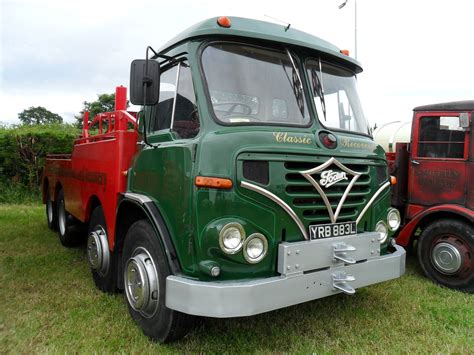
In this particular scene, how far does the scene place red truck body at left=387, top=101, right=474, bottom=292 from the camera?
180 inches

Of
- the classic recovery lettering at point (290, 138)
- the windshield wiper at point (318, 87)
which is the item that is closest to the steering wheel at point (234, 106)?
the classic recovery lettering at point (290, 138)

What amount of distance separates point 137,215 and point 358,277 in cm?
197

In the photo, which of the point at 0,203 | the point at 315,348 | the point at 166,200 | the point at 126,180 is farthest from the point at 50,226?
the point at 315,348

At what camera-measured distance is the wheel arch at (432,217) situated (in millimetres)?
4570

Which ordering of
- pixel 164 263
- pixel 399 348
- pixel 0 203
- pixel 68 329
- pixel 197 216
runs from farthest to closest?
pixel 0 203 → pixel 68 329 → pixel 399 348 → pixel 164 263 → pixel 197 216

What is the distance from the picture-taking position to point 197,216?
8.48 feet

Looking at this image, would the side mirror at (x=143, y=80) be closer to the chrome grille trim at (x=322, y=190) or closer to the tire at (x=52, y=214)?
the chrome grille trim at (x=322, y=190)

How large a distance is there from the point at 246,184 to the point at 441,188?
3477 millimetres

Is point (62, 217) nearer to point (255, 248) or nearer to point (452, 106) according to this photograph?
point (255, 248)

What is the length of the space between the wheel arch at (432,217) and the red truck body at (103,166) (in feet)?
11.9

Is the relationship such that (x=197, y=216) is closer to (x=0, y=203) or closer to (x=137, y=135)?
(x=137, y=135)

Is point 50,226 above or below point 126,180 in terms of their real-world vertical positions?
below

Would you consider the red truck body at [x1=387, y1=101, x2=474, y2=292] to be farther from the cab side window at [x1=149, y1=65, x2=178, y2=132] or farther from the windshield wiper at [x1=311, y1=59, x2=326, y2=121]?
the cab side window at [x1=149, y1=65, x2=178, y2=132]

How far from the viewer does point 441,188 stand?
196 inches
